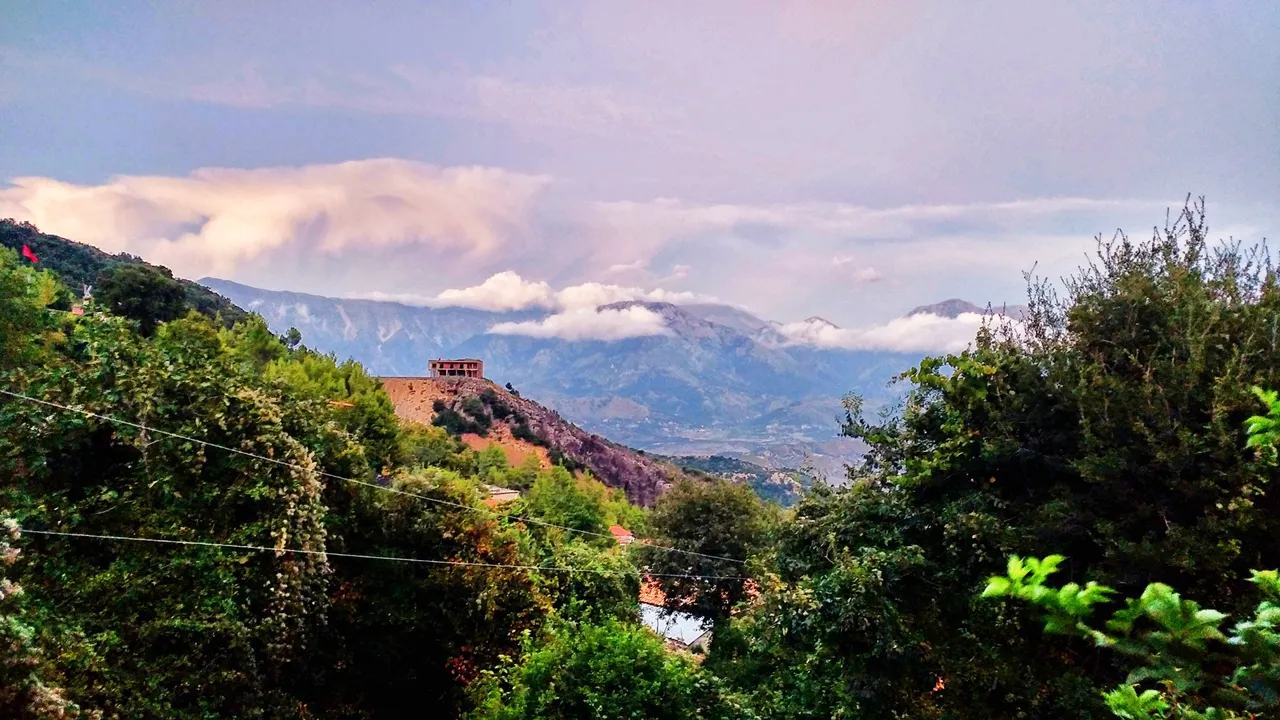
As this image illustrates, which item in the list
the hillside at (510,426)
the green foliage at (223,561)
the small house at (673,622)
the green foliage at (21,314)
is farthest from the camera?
the hillside at (510,426)

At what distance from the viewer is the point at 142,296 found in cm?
3142

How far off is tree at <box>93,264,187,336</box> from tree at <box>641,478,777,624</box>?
2639 centimetres

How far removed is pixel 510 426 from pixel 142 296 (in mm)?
41510

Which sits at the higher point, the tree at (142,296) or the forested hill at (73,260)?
the forested hill at (73,260)

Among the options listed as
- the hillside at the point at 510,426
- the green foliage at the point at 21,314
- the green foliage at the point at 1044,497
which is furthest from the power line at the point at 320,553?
the hillside at the point at 510,426

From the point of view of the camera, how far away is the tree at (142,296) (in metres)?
30.5

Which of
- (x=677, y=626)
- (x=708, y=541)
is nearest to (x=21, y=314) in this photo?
(x=708, y=541)

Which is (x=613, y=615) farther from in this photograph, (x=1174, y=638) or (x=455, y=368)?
(x=455, y=368)

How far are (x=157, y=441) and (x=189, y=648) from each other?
2.62m

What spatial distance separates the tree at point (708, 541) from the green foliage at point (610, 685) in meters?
10.6

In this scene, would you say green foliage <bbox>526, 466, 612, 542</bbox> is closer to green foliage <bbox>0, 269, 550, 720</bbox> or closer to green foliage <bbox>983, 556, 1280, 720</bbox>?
green foliage <bbox>0, 269, 550, 720</bbox>

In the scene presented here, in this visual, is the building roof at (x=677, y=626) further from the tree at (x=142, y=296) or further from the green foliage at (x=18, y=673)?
the tree at (x=142, y=296)

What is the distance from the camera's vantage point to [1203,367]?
598 centimetres

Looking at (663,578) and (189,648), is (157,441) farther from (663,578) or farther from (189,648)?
(663,578)
